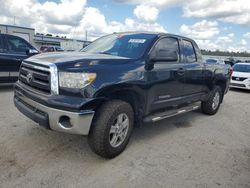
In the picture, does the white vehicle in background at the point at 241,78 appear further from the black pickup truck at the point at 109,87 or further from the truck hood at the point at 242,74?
the black pickup truck at the point at 109,87

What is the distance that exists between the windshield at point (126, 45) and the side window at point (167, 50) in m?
0.19

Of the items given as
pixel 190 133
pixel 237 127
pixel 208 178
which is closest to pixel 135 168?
pixel 208 178

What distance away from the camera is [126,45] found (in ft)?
13.8

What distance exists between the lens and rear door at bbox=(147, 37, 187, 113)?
3980 mm

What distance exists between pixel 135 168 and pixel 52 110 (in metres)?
1.37

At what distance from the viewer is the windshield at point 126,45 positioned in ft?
13.0

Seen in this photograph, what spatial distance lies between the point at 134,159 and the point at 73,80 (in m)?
1.50

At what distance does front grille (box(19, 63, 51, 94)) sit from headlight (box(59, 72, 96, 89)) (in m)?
0.23

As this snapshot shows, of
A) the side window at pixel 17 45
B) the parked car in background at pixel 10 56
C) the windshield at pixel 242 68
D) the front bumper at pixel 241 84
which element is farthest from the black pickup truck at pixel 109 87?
the windshield at pixel 242 68

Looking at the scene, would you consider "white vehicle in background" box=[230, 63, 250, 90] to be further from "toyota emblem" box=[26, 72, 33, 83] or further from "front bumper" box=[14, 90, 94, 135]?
"toyota emblem" box=[26, 72, 33, 83]

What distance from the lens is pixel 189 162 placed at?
3.58 meters

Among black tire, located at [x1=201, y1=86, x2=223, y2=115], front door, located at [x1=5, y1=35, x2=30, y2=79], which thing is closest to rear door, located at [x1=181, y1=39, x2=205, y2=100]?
black tire, located at [x1=201, y1=86, x2=223, y2=115]

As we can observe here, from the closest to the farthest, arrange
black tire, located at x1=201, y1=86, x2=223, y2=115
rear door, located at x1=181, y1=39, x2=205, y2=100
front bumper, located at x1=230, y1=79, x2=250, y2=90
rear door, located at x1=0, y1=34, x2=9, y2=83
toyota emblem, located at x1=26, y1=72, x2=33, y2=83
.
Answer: toyota emblem, located at x1=26, y1=72, x2=33, y2=83, rear door, located at x1=181, y1=39, x2=205, y2=100, black tire, located at x1=201, y1=86, x2=223, y2=115, rear door, located at x1=0, y1=34, x2=9, y2=83, front bumper, located at x1=230, y1=79, x2=250, y2=90

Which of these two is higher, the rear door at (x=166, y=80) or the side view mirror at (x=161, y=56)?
the side view mirror at (x=161, y=56)
